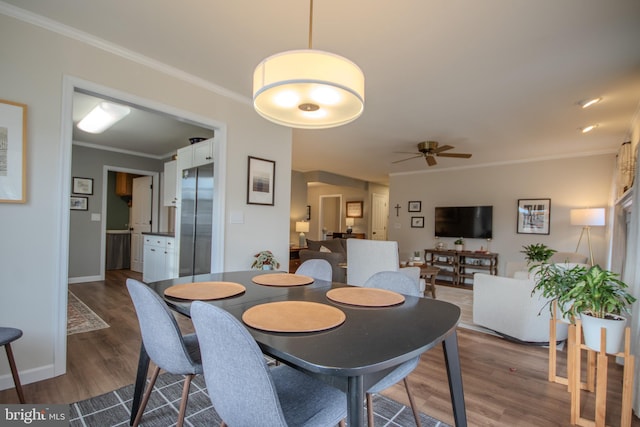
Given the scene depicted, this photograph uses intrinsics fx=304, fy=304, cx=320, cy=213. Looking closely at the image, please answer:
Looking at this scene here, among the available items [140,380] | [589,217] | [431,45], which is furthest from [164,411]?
[589,217]

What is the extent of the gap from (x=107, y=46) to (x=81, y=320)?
278 centimetres

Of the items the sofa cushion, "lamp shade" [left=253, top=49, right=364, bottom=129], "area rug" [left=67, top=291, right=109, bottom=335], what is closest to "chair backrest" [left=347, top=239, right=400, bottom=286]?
the sofa cushion

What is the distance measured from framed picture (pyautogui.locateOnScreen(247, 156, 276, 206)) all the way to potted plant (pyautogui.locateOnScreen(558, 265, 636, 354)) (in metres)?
2.71

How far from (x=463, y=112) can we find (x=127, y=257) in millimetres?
6743

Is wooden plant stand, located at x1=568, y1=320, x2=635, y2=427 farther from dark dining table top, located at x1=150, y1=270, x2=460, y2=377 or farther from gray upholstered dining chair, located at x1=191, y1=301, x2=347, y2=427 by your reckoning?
gray upholstered dining chair, located at x1=191, y1=301, x2=347, y2=427

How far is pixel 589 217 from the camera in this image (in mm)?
4520

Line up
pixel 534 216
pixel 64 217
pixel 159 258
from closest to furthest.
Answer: pixel 64 217 < pixel 159 258 < pixel 534 216

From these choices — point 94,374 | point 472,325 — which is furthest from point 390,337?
point 472,325

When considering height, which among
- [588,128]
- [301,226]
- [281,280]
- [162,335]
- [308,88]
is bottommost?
[162,335]

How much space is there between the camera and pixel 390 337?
1.06m

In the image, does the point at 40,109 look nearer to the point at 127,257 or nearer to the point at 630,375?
the point at 630,375

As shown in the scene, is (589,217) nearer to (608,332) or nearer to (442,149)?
(442,149)

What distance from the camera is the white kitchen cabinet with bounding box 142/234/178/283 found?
4375 millimetres

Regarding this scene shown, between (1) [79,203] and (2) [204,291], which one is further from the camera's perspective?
(1) [79,203]
